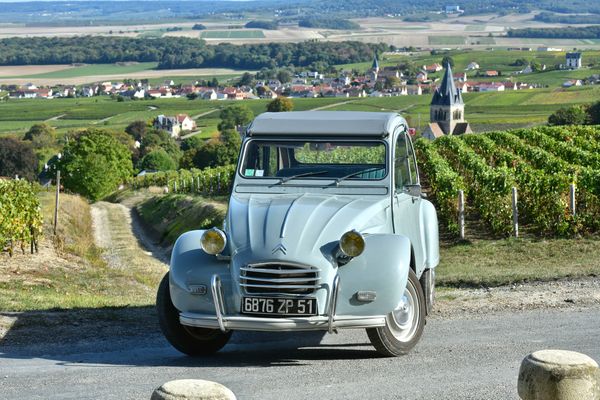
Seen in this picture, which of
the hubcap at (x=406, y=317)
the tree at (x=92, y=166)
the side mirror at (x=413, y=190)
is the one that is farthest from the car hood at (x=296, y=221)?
the tree at (x=92, y=166)

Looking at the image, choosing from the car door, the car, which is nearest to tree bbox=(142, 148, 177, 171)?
the car door

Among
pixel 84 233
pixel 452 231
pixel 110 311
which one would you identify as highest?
pixel 110 311

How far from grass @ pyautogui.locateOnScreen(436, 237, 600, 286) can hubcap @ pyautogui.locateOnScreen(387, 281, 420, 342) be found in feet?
16.6

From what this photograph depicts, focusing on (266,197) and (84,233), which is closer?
(266,197)

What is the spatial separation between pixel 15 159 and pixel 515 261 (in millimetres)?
93690

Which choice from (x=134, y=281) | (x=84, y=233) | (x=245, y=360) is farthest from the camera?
(x=84, y=233)

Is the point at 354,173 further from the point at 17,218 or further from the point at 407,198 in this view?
the point at 17,218

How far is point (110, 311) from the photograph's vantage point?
13.4 meters

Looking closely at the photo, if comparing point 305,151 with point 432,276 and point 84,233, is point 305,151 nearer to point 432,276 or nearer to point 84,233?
point 432,276

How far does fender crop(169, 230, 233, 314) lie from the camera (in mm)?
10336

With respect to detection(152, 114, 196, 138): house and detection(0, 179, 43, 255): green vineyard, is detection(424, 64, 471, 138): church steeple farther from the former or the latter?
detection(0, 179, 43, 255): green vineyard

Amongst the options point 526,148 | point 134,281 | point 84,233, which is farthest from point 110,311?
point 526,148

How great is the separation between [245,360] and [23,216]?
15130mm

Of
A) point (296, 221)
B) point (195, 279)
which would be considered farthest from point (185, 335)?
point (296, 221)
